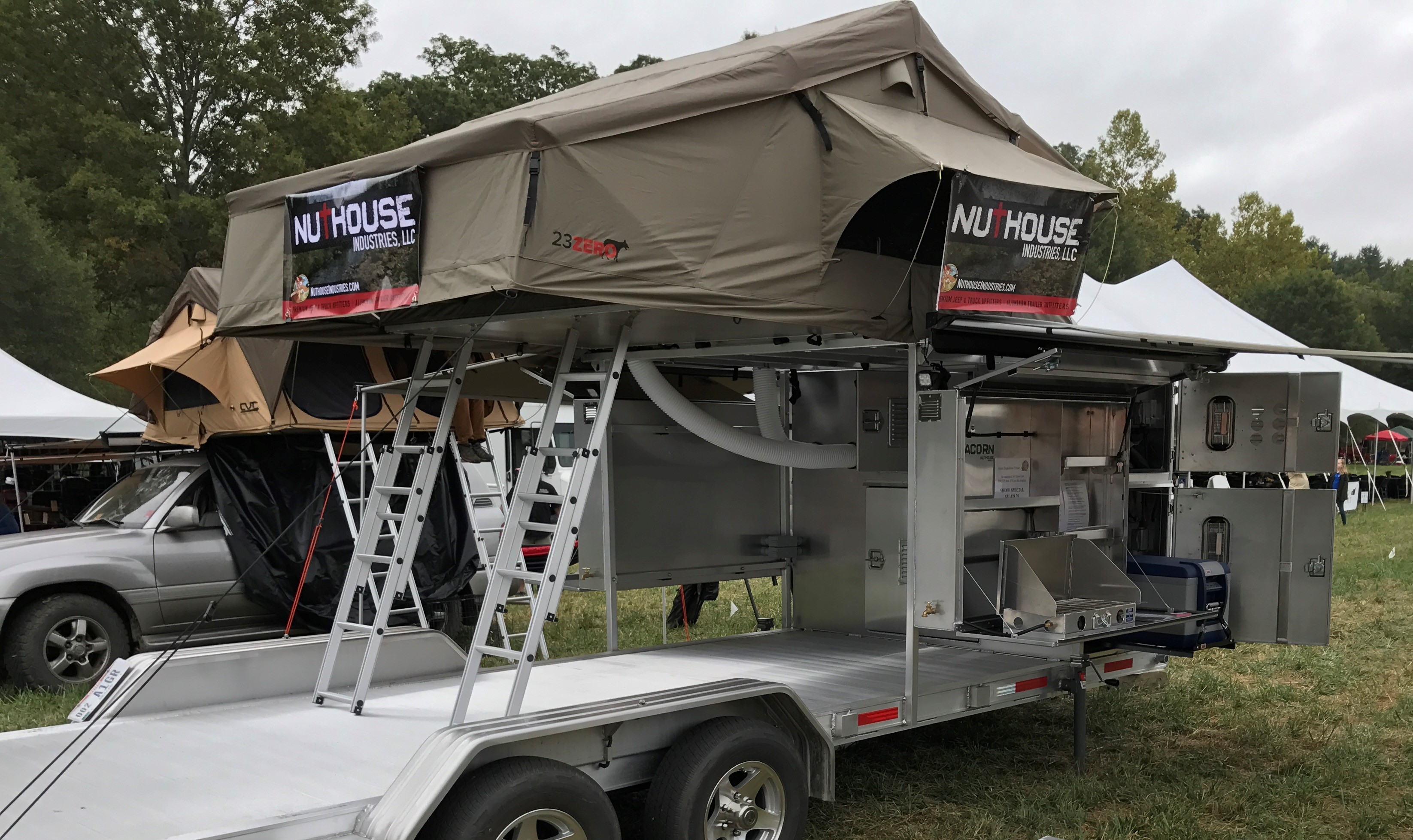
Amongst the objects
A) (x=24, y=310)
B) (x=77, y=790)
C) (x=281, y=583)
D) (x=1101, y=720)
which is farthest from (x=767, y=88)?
(x=24, y=310)

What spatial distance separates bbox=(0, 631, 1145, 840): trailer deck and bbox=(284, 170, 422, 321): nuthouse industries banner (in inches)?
74.0

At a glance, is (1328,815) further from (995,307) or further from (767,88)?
(767,88)

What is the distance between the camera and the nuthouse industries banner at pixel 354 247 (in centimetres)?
492

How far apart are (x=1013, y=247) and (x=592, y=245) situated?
75.7 inches

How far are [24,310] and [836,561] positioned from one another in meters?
21.6

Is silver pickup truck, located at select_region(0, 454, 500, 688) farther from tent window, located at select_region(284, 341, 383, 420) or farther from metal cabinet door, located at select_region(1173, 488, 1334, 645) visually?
metal cabinet door, located at select_region(1173, 488, 1334, 645)

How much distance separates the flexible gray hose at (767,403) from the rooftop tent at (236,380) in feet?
12.4

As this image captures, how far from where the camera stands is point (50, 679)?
29.6ft

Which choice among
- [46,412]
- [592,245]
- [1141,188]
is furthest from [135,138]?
[1141,188]

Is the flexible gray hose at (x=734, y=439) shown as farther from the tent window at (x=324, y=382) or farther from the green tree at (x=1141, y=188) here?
the green tree at (x=1141, y=188)

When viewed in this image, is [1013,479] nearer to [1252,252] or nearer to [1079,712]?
[1079,712]

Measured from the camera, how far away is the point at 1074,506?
7.62 meters

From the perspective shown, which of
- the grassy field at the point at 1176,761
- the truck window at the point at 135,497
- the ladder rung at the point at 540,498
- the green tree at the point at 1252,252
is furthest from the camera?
the green tree at the point at 1252,252

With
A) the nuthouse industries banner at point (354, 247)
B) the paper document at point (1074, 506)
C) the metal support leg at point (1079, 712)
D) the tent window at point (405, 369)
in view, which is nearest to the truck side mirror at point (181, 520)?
the tent window at point (405, 369)
